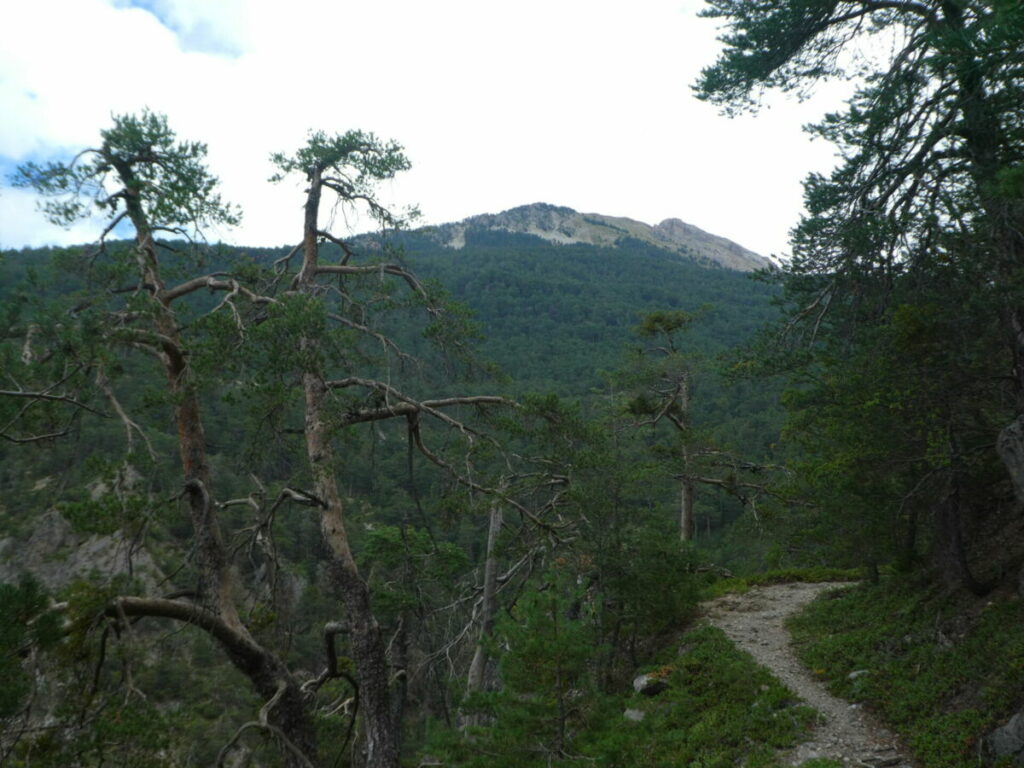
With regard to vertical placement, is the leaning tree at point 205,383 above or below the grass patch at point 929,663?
above

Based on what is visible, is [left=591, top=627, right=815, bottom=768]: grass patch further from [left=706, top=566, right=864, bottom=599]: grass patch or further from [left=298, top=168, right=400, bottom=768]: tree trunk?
[left=706, top=566, right=864, bottom=599]: grass patch

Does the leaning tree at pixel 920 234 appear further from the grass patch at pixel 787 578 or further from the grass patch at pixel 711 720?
the grass patch at pixel 787 578

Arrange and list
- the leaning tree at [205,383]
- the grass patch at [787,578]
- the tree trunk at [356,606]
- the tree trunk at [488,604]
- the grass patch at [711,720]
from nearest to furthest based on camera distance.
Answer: the leaning tree at [205,383]
the tree trunk at [356,606]
the grass patch at [711,720]
the tree trunk at [488,604]
the grass patch at [787,578]

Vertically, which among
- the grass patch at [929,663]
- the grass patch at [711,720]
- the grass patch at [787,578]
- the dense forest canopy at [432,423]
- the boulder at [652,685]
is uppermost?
the dense forest canopy at [432,423]

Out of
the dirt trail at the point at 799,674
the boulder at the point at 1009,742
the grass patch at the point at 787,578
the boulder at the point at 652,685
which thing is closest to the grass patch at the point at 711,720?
the boulder at the point at 652,685

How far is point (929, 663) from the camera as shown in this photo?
21.9 ft

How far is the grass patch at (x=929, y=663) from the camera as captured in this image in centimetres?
525

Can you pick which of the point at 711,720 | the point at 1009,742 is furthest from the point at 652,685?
the point at 1009,742

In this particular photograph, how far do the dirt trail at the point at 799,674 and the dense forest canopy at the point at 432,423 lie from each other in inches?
16.2

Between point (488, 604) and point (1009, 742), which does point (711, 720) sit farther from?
point (488, 604)

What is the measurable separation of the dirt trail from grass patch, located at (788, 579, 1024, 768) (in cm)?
19

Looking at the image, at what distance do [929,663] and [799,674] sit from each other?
1.91 meters

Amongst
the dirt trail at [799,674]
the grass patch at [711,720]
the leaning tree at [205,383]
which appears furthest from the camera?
the grass patch at [711,720]

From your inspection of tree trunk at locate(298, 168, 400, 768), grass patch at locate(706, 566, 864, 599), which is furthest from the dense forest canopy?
grass patch at locate(706, 566, 864, 599)
